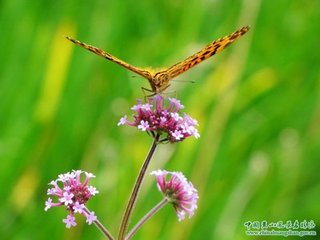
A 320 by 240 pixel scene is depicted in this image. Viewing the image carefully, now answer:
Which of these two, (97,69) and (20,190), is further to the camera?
(97,69)

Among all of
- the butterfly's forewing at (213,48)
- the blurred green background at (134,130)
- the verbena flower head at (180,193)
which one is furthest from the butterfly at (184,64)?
the blurred green background at (134,130)

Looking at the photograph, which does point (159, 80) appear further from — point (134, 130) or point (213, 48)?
point (134, 130)

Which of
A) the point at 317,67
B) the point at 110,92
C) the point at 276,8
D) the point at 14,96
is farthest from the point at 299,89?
the point at 14,96

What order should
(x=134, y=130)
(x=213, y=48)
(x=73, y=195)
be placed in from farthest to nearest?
(x=134, y=130), (x=213, y=48), (x=73, y=195)

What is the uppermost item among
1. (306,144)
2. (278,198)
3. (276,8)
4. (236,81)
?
(276,8)

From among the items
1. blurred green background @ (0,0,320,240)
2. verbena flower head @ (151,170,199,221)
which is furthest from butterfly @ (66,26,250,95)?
blurred green background @ (0,0,320,240)

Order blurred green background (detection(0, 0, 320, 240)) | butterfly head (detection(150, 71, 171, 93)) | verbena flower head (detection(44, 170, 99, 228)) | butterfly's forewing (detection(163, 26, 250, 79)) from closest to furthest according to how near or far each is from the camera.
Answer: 1. verbena flower head (detection(44, 170, 99, 228))
2. butterfly's forewing (detection(163, 26, 250, 79))
3. butterfly head (detection(150, 71, 171, 93))
4. blurred green background (detection(0, 0, 320, 240))

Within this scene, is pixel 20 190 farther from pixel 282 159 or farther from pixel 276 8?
pixel 276 8

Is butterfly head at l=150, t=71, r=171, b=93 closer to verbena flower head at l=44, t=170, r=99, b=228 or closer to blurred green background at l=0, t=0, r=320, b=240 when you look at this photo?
verbena flower head at l=44, t=170, r=99, b=228

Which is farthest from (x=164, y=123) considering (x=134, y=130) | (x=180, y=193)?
(x=134, y=130)
